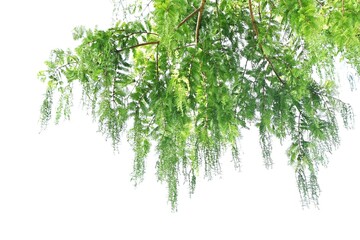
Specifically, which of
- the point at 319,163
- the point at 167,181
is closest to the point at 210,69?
the point at 167,181

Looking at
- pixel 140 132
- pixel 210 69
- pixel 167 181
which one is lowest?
pixel 167 181

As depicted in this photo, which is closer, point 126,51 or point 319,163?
point 126,51

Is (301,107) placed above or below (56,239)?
below

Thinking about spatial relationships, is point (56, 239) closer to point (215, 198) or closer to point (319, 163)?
point (215, 198)

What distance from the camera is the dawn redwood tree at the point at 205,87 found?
3.62 feet

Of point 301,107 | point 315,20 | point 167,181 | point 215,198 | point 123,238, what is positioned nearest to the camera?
point 315,20

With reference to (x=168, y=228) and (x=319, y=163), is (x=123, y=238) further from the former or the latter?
(x=319, y=163)

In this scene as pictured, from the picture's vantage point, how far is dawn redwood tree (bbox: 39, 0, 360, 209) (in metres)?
1.10

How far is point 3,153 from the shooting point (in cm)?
765

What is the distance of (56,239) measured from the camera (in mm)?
8836

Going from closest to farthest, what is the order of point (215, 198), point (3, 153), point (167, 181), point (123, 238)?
point (167, 181)
point (215, 198)
point (3, 153)
point (123, 238)

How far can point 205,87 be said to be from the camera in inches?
44.6

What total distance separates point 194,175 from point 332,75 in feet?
1.93

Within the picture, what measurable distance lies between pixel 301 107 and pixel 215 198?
502cm
